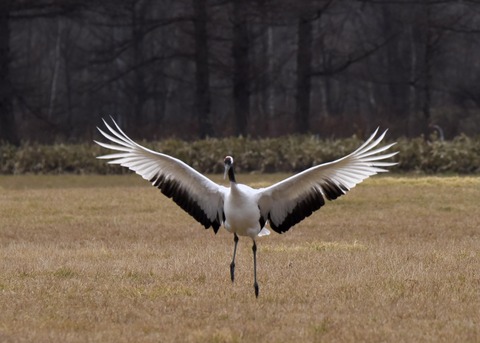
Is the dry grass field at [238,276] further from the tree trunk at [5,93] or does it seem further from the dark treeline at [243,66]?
the dark treeline at [243,66]

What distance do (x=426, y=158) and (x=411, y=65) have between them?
18.4 metres

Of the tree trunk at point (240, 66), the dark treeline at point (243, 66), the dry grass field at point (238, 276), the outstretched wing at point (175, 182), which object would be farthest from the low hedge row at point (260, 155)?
the outstretched wing at point (175, 182)

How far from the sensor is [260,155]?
84.1ft

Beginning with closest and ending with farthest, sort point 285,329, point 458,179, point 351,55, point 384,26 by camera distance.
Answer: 1. point 285,329
2. point 458,179
3. point 351,55
4. point 384,26

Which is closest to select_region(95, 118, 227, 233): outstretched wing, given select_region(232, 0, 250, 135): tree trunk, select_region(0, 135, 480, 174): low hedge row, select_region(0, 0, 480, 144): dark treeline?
select_region(0, 135, 480, 174): low hedge row

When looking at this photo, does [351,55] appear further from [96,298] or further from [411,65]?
[96,298]

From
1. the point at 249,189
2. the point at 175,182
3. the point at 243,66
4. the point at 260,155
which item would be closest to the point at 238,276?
the point at 249,189

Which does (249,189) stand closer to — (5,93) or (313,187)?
(313,187)

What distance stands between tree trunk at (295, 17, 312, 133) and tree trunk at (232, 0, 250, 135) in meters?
1.45

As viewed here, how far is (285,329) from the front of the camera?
24.9ft

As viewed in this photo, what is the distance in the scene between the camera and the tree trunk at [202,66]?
2945cm

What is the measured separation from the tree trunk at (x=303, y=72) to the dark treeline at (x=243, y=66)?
0.03 m

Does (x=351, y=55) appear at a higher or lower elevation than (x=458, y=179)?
higher

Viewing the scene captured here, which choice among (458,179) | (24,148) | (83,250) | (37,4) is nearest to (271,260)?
(83,250)
